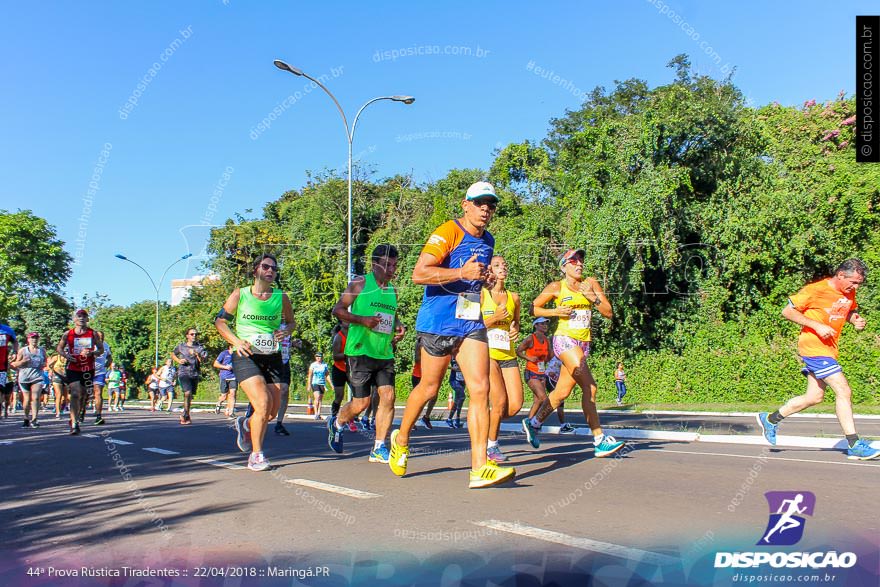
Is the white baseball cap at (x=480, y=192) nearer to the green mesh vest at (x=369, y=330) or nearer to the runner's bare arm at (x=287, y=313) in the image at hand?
the green mesh vest at (x=369, y=330)

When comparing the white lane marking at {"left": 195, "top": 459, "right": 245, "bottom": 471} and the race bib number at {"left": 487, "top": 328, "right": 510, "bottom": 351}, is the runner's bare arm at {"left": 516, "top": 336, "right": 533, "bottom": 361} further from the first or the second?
the white lane marking at {"left": 195, "top": 459, "right": 245, "bottom": 471}

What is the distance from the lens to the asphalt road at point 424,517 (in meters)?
3.70

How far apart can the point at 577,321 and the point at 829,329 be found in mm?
2505

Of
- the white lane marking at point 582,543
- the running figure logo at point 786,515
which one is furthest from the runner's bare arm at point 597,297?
the white lane marking at point 582,543

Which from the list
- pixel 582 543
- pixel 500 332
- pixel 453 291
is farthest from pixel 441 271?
pixel 500 332

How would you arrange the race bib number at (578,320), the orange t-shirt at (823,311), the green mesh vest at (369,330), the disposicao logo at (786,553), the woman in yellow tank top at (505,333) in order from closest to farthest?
the disposicao logo at (786,553) < the orange t-shirt at (823,311) < the race bib number at (578,320) < the green mesh vest at (369,330) < the woman in yellow tank top at (505,333)

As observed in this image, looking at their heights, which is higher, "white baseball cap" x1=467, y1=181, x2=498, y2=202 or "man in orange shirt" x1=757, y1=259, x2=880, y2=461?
"white baseball cap" x1=467, y1=181, x2=498, y2=202

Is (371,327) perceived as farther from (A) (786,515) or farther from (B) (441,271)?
(A) (786,515)

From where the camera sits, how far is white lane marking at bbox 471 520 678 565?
3.69m

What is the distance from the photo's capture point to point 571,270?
26.6 feet

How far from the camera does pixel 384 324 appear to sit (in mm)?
8242

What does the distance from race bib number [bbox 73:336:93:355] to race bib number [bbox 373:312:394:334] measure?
689cm

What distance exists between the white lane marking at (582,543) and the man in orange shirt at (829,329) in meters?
4.73

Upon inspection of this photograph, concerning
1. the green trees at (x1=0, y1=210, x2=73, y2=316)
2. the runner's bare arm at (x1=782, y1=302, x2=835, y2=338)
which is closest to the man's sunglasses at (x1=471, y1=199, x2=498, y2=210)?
the runner's bare arm at (x1=782, y1=302, x2=835, y2=338)
